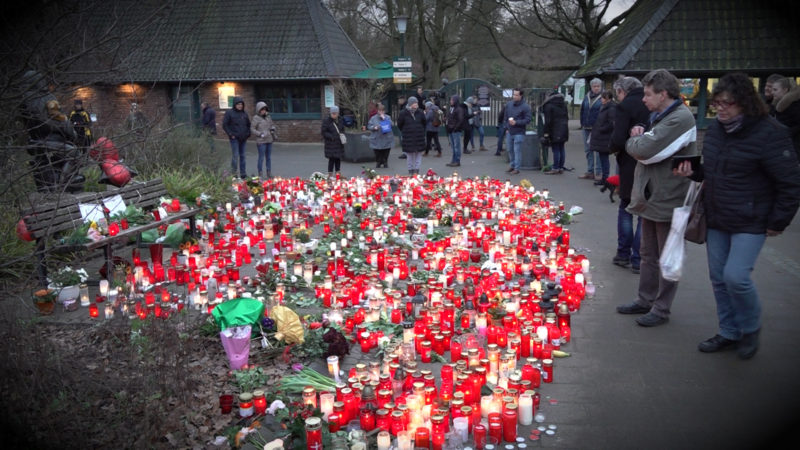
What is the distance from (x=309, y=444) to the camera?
368 centimetres

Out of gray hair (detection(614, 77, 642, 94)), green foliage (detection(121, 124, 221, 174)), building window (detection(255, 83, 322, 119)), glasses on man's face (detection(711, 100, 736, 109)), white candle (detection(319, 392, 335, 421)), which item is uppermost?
building window (detection(255, 83, 322, 119))

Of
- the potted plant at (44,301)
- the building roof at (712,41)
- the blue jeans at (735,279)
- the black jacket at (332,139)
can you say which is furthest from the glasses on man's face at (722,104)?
the building roof at (712,41)

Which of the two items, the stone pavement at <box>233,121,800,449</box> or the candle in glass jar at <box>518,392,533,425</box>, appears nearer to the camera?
the stone pavement at <box>233,121,800,449</box>

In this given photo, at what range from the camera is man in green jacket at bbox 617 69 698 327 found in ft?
17.9

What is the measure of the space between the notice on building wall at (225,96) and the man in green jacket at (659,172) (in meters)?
23.2

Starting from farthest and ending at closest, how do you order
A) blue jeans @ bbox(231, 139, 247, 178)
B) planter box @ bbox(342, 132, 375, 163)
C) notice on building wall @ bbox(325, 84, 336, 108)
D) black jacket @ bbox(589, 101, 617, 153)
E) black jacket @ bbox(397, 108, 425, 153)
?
notice on building wall @ bbox(325, 84, 336, 108) < planter box @ bbox(342, 132, 375, 163) < blue jeans @ bbox(231, 139, 247, 178) < black jacket @ bbox(397, 108, 425, 153) < black jacket @ bbox(589, 101, 617, 153)

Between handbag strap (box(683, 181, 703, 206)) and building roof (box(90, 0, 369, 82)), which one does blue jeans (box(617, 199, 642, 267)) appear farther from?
building roof (box(90, 0, 369, 82))

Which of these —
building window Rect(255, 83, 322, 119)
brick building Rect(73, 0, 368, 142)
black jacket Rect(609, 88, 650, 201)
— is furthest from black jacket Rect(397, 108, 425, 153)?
building window Rect(255, 83, 322, 119)

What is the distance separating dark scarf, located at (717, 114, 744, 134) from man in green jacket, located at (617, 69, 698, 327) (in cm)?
67

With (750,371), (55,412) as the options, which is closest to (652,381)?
(750,371)

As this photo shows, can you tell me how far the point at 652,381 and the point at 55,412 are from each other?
409 cm

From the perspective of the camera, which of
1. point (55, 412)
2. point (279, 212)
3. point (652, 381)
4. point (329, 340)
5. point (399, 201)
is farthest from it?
point (399, 201)

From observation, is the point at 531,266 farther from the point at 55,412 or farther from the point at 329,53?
the point at 329,53

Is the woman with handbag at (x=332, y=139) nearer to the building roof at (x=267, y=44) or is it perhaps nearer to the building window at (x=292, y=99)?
the building roof at (x=267, y=44)
